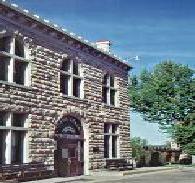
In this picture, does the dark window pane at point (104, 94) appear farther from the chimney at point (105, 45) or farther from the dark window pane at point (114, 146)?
the chimney at point (105, 45)

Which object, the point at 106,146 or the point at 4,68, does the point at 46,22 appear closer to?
the point at 4,68

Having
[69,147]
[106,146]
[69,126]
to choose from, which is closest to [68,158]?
[69,147]

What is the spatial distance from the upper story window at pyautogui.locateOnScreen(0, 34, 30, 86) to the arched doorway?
12.8 ft

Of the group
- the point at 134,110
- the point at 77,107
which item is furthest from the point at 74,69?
the point at 134,110

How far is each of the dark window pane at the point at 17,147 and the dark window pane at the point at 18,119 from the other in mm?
379

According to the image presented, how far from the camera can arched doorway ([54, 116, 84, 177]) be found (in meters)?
26.3

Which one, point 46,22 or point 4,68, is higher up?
point 46,22

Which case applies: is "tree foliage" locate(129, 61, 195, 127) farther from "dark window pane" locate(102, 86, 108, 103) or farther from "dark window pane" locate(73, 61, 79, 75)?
"dark window pane" locate(73, 61, 79, 75)

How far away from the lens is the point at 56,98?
25781 millimetres

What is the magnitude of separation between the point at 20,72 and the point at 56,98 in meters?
3.16

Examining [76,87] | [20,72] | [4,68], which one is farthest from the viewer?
[76,87]

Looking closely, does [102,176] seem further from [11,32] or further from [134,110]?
[134,110]

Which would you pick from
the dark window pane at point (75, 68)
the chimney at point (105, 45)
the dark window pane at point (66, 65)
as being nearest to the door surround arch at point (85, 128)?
the dark window pane at point (75, 68)

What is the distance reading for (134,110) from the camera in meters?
53.7
